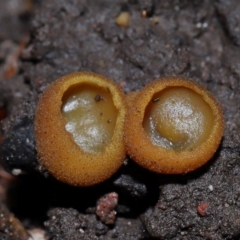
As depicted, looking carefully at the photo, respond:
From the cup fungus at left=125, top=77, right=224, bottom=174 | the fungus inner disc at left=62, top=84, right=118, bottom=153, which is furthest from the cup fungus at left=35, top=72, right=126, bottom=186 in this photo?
the cup fungus at left=125, top=77, right=224, bottom=174

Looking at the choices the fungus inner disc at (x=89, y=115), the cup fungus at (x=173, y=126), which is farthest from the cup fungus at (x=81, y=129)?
the cup fungus at (x=173, y=126)

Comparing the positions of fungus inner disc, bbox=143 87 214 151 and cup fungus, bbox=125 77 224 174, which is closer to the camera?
cup fungus, bbox=125 77 224 174

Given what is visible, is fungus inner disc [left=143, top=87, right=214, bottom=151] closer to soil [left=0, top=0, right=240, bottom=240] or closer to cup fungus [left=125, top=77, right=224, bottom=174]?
cup fungus [left=125, top=77, right=224, bottom=174]

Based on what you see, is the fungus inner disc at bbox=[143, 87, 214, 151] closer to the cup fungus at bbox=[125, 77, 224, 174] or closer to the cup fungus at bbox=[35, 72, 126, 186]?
the cup fungus at bbox=[125, 77, 224, 174]

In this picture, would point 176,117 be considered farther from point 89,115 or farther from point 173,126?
point 89,115

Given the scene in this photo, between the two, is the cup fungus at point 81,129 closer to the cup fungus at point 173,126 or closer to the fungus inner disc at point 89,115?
the fungus inner disc at point 89,115

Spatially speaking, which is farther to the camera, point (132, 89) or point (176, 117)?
point (132, 89)

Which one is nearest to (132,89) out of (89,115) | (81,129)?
(89,115)
